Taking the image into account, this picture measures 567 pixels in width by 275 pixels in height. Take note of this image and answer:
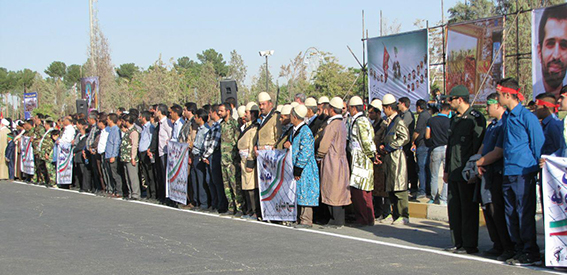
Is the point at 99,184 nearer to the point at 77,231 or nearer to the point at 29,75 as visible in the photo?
the point at 77,231

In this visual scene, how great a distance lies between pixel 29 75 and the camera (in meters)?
91.2

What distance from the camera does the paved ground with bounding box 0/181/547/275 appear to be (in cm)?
670

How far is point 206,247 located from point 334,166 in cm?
270

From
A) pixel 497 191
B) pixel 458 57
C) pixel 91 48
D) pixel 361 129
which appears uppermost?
pixel 91 48

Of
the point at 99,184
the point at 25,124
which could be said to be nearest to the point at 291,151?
the point at 99,184

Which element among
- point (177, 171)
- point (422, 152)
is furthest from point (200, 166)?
point (422, 152)

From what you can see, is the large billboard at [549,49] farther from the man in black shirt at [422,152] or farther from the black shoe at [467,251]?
the black shoe at [467,251]

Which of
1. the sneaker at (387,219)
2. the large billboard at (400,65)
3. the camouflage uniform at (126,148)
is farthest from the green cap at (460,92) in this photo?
the large billboard at (400,65)

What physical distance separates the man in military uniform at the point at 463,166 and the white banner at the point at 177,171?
237 inches

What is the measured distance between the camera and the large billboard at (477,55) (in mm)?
17125

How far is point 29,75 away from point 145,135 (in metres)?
85.5

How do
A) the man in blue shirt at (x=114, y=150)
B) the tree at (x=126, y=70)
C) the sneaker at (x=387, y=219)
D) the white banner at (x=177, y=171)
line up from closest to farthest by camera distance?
1. the sneaker at (x=387, y=219)
2. the white banner at (x=177, y=171)
3. the man in blue shirt at (x=114, y=150)
4. the tree at (x=126, y=70)

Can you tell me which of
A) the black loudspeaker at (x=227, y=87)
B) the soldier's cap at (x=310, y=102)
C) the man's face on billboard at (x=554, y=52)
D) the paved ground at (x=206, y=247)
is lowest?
the paved ground at (x=206, y=247)

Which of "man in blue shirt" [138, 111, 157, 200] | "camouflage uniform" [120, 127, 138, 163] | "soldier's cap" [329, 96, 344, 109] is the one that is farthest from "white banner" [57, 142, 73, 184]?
"soldier's cap" [329, 96, 344, 109]
